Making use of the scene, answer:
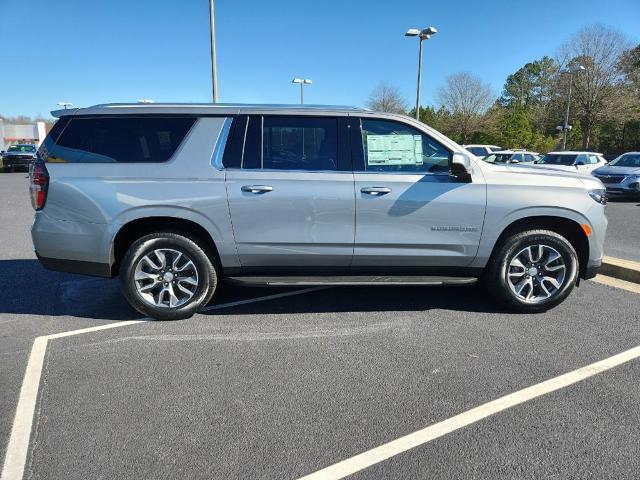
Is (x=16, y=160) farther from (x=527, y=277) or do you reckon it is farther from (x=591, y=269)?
(x=591, y=269)

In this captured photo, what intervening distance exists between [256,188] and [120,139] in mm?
1271

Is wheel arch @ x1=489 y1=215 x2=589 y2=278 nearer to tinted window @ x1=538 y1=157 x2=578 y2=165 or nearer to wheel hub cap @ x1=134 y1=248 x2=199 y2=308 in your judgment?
wheel hub cap @ x1=134 y1=248 x2=199 y2=308

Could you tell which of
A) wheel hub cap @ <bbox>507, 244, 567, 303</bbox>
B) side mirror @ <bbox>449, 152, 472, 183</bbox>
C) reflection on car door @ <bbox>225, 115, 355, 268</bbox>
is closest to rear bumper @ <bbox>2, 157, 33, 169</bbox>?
reflection on car door @ <bbox>225, 115, 355, 268</bbox>

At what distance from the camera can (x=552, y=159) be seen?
20.7 m

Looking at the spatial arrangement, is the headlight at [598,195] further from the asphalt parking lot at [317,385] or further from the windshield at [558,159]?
the windshield at [558,159]

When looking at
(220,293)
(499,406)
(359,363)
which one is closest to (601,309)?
(499,406)

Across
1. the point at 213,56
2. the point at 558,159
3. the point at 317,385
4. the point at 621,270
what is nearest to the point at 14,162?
the point at 213,56

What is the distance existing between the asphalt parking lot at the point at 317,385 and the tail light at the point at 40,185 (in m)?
1.08

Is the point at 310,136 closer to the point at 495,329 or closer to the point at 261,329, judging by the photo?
the point at 261,329

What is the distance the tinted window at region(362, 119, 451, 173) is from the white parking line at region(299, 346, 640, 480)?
6.36 ft

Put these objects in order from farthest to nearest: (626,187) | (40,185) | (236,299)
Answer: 1. (626,187)
2. (236,299)
3. (40,185)

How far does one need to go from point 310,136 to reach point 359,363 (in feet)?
6.60

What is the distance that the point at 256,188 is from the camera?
4117mm

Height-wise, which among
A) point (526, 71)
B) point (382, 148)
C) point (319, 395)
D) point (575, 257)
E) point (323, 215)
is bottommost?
point (319, 395)
